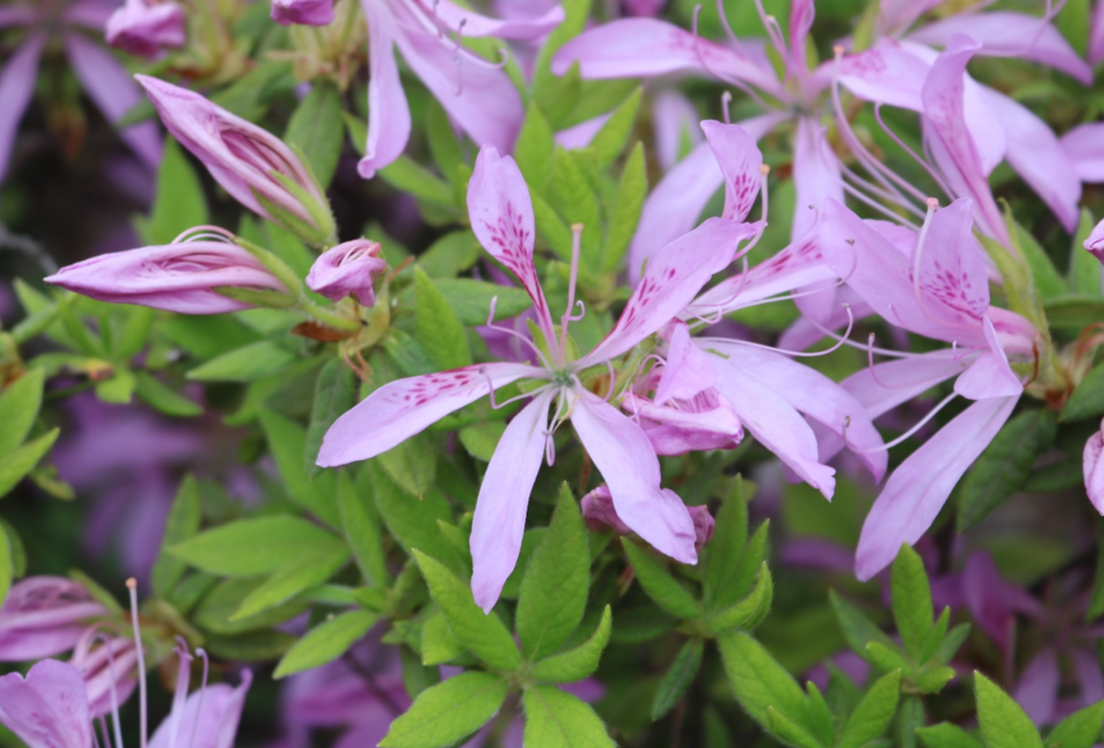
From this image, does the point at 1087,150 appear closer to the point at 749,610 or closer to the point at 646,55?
the point at 646,55

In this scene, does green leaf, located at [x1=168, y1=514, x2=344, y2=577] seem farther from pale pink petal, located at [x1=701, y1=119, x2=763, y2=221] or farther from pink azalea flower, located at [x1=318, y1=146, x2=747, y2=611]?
pale pink petal, located at [x1=701, y1=119, x2=763, y2=221]

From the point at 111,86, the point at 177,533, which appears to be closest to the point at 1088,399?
the point at 177,533

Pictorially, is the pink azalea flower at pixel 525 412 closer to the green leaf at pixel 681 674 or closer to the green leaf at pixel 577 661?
the green leaf at pixel 577 661

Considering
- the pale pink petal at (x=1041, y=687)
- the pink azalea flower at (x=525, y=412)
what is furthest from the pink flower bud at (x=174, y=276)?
the pale pink petal at (x=1041, y=687)

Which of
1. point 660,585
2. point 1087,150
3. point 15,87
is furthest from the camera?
point 15,87

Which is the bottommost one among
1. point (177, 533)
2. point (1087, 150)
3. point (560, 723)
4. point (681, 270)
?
point (177, 533)

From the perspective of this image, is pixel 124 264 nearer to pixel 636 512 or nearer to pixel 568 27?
pixel 636 512

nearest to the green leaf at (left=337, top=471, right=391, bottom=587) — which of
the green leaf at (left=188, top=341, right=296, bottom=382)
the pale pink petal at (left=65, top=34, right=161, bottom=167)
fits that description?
the green leaf at (left=188, top=341, right=296, bottom=382)
